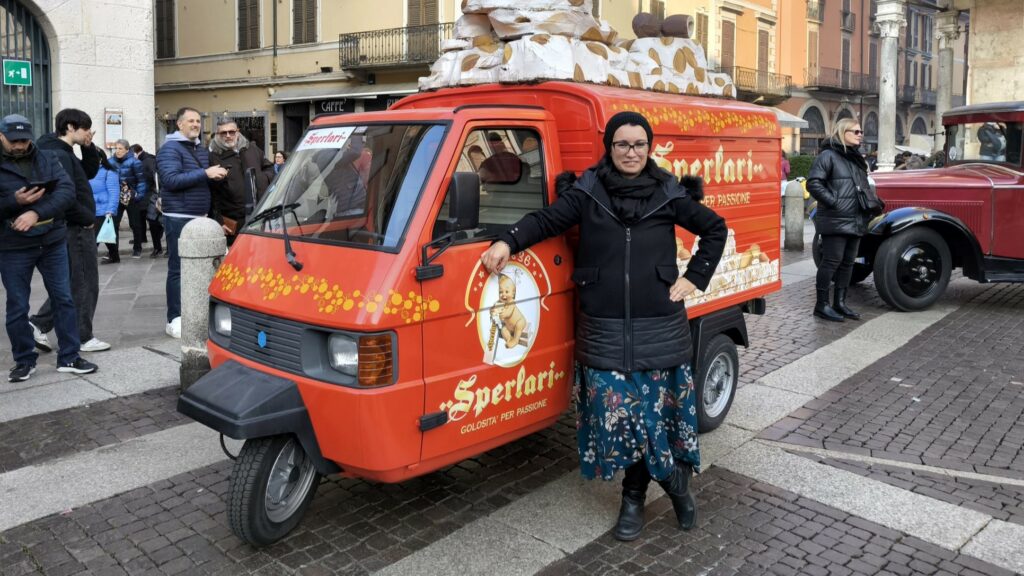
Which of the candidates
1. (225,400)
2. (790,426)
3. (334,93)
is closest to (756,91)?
(334,93)

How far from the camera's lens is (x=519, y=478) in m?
4.71

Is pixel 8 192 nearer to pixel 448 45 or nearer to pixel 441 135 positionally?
pixel 448 45

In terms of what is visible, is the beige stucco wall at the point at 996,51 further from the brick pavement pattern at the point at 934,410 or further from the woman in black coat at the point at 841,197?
the brick pavement pattern at the point at 934,410

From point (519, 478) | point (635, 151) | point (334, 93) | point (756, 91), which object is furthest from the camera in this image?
point (756, 91)

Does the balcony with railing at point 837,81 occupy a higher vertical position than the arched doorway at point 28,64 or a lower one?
higher

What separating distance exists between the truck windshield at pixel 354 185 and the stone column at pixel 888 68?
21913mm

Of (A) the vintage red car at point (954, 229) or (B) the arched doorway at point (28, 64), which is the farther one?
(B) the arched doorway at point (28, 64)

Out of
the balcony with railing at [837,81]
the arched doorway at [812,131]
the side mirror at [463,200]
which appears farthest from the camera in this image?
the arched doorway at [812,131]

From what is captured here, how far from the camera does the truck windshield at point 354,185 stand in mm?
3793

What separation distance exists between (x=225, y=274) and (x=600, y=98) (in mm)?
2076

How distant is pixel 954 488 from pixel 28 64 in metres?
15.5

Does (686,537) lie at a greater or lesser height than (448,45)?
lesser

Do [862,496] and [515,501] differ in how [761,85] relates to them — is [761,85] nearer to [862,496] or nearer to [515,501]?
[862,496]

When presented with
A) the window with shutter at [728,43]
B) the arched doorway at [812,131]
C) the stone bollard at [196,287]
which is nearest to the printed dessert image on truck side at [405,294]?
the stone bollard at [196,287]
